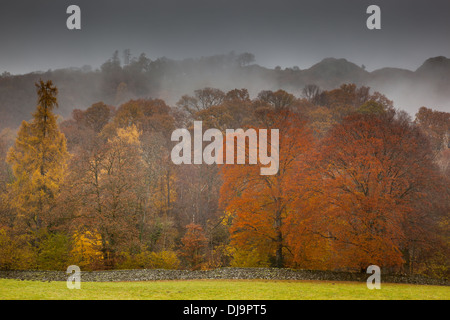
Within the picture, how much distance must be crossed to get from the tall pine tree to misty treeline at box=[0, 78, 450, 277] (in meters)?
0.10

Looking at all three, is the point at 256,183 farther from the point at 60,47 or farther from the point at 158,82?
the point at 158,82

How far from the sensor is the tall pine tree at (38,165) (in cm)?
2961

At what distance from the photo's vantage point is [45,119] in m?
32.3

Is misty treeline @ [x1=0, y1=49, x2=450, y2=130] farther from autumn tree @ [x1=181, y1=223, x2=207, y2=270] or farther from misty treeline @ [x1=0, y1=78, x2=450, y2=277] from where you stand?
autumn tree @ [x1=181, y1=223, x2=207, y2=270]

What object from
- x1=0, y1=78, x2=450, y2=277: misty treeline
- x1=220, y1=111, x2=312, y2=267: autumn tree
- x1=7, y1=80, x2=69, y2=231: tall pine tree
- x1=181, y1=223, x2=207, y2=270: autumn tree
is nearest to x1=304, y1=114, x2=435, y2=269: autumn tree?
x1=0, y1=78, x2=450, y2=277: misty treeline

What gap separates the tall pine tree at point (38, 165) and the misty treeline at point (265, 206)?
4.1 inches

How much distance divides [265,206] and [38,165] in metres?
22.7

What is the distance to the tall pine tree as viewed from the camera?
1166 inches

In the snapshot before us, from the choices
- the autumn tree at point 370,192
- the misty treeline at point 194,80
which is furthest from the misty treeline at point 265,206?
the misty treeline at point 194,80

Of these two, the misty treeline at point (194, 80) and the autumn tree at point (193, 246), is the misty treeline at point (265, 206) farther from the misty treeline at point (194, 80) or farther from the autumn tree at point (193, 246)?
the misty treeline at point (194, 80)

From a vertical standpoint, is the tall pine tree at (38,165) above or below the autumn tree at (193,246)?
above

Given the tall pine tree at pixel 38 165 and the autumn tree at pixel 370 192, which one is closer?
the autumn tree at pixel 370 192
